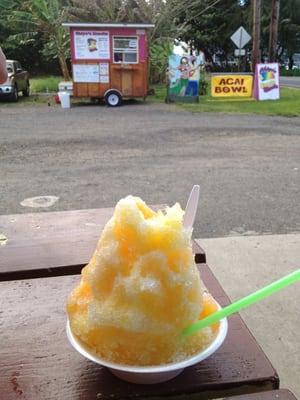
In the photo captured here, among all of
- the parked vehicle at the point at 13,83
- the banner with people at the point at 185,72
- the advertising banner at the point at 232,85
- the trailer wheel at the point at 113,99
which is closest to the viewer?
the trailer wheel at the point at 113,99

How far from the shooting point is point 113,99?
1485 cm

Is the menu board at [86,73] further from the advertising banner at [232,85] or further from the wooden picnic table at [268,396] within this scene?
the wooden picnic table at [268,396]

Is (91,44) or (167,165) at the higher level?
(91,44)

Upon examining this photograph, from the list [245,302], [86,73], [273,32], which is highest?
[273,32]

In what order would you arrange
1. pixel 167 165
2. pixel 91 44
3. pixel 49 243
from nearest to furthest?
pixel 49 243 < pixel 167 165 < pixel 91 44

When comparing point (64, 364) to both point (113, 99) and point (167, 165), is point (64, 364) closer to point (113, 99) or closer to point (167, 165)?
point (167, 165)

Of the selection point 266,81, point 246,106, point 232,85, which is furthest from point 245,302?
point 232,85

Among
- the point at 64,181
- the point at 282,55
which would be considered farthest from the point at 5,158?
the point at 282,55

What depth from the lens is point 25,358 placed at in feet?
3.79

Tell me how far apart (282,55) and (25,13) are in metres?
38.2

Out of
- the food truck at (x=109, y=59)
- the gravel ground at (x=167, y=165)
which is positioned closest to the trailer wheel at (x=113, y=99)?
the food truck at (x=109, y=59)

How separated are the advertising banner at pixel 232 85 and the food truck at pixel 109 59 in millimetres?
2782

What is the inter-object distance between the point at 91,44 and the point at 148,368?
46.9 feet

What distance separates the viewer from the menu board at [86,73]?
14461 mm
